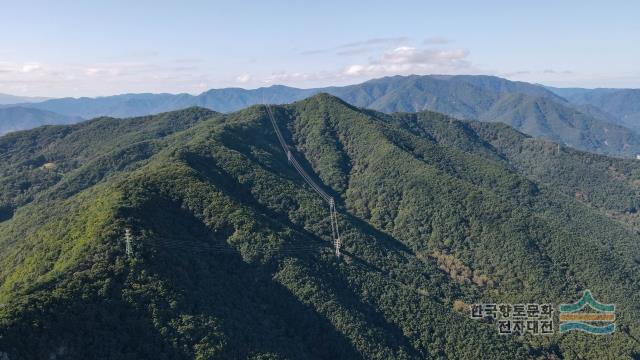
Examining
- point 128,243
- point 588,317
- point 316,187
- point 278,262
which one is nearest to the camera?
point 128,243

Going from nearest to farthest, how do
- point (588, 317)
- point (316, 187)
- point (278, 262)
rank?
point (278, 262) < point (588, 317) < point (316, 187)

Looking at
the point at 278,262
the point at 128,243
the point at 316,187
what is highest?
the point at 128,243

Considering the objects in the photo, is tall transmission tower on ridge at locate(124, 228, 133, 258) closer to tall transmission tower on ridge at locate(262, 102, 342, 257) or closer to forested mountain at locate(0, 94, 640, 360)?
forested mountain at locate(0, 94, 640, 360)

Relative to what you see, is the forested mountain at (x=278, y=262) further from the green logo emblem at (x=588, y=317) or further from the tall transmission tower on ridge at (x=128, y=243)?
the green logo emblem at (x=588, y=317)

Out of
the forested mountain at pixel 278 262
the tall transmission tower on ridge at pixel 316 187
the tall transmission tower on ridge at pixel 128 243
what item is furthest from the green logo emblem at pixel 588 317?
the tall transmission tower on ridge at pixel 128 243

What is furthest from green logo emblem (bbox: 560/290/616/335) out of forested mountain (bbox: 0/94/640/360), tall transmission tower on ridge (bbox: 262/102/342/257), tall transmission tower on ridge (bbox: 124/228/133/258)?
tall transmission tower on ridge (bbox: 124/228/133/258)

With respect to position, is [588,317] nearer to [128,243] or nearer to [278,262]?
[278,262]

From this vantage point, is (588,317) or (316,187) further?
(316,187)

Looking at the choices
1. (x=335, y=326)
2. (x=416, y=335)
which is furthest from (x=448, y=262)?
(x=335, y=326)

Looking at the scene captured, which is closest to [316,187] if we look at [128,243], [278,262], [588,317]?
[278,262]

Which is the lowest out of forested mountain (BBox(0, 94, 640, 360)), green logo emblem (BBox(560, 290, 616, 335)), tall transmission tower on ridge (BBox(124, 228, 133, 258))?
green logo emblem (BBox(560, 290, 616, 335))
